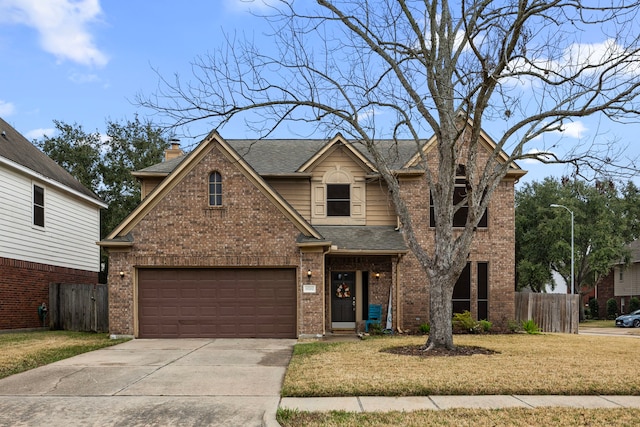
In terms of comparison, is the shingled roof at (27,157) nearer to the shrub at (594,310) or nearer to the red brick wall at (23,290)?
the red brick wall at (23,290)

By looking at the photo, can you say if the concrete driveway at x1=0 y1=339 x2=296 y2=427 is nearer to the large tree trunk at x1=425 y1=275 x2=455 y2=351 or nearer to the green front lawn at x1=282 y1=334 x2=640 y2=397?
the green front lawn at x1=282 y1=334 x2=640 y2=397

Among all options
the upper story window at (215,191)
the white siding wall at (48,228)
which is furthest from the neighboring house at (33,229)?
the upper story window at (215,191)

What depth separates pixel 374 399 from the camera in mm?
8742

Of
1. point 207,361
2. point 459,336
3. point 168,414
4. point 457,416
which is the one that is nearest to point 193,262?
point 207,361

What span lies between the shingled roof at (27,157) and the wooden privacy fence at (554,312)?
18.8 meters

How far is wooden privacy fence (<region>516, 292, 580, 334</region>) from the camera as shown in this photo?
23.0 metres

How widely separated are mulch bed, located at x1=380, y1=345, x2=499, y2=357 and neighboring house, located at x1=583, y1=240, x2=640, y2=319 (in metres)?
36.3

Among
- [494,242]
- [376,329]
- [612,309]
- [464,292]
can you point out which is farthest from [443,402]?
[612,309]

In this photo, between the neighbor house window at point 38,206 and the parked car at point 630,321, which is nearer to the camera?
the neighbor house window at point 38,206

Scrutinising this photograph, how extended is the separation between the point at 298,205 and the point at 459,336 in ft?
23.3

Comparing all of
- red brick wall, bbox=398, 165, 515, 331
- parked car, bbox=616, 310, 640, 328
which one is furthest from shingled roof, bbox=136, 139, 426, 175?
parked car, bbox=616, 310, 640, 328

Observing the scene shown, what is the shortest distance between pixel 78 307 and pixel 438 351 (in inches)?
532

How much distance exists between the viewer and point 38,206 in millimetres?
21719

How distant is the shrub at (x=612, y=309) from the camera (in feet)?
156
